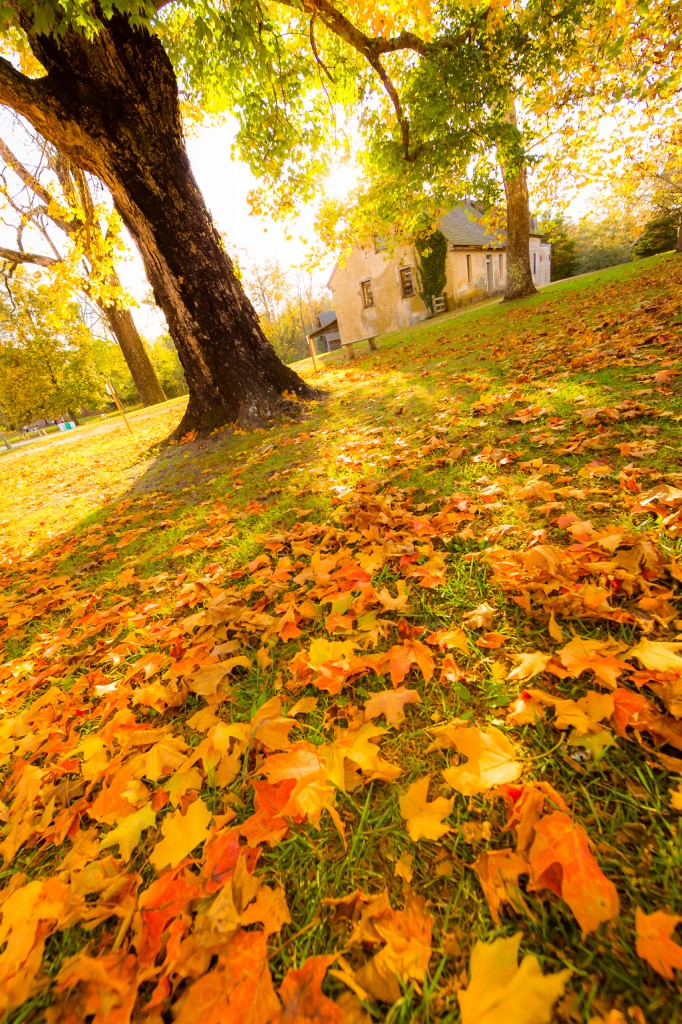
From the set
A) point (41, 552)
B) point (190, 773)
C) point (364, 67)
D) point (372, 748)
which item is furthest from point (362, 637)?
point (364, 67)

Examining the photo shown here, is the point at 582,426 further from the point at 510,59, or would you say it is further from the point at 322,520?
the point at 510,59

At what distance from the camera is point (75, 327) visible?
2395 cm

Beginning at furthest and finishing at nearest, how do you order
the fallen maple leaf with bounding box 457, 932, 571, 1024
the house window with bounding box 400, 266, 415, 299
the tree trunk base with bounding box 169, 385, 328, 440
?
the house window with bounding box 400, 266, 415, 299 < the tree trunk base with bounding box 169, 385, 328, 440 < the fallen maple leaf with bounding box 457, 932, 571, 1024

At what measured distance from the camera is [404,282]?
2420 centimetres

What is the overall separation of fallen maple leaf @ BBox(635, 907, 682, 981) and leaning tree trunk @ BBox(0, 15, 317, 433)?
5428 mm

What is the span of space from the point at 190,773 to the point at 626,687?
4.11ft

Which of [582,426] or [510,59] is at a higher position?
[510,59]

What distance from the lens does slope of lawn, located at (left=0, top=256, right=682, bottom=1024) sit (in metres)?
0.74

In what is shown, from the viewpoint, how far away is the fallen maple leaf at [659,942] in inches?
25.7

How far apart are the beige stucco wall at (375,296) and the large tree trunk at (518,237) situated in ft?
36.8

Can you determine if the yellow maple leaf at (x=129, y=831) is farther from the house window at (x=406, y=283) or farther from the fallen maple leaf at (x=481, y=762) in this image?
the house window at (x=406, y=283)

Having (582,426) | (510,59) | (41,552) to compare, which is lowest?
(41,552)

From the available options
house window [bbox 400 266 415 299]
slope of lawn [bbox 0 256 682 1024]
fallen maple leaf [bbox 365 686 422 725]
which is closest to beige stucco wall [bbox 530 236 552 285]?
house window [bbox 400 266 415 299]

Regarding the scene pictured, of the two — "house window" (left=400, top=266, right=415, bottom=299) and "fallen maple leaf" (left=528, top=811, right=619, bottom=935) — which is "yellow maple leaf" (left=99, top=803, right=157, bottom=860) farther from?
"house window" (left=400, top=266, right=415, bottom=299)
